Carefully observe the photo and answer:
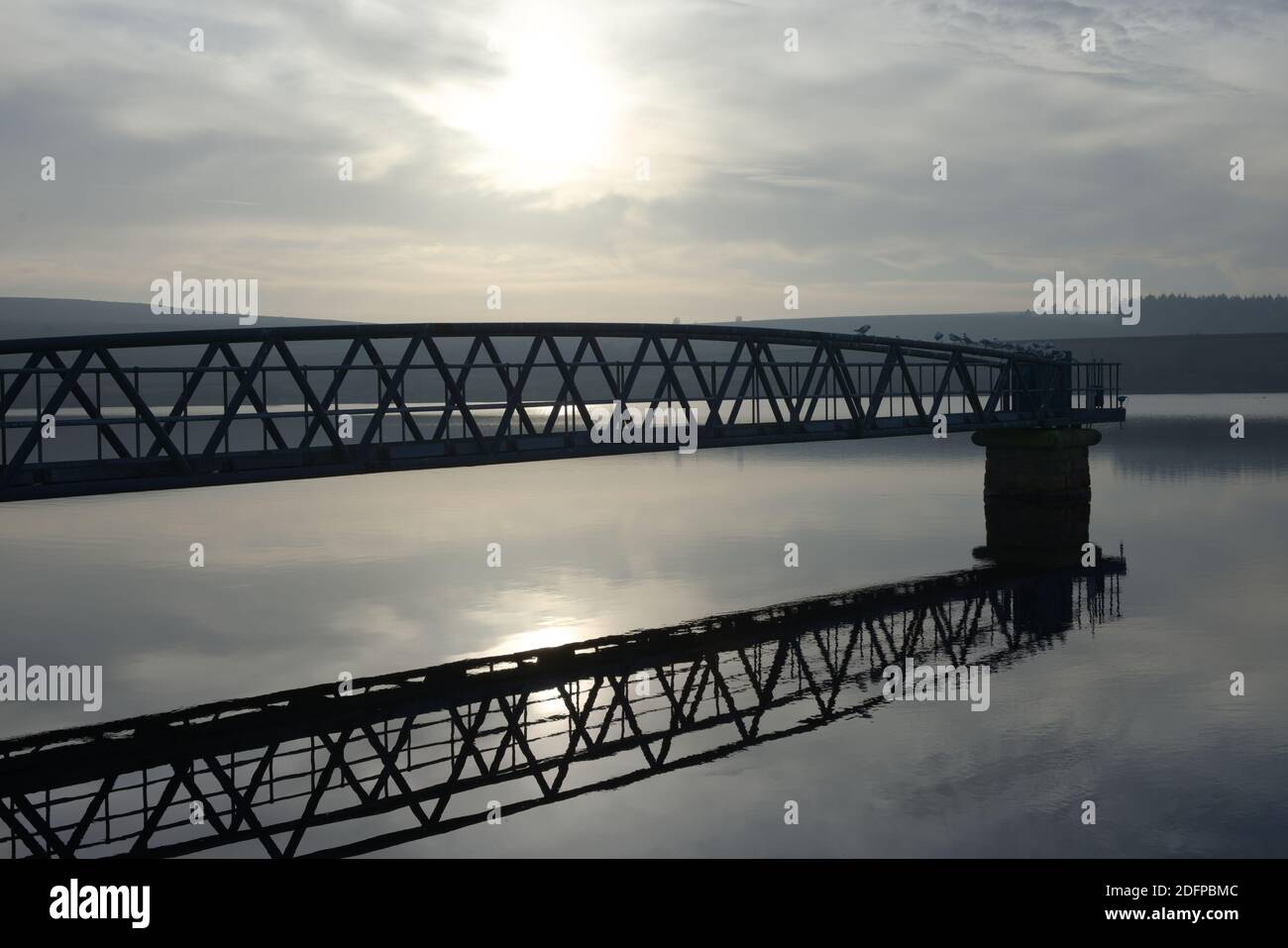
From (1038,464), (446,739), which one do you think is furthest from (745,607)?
(1038,464)

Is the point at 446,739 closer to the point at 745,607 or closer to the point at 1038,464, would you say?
the point at 745,607

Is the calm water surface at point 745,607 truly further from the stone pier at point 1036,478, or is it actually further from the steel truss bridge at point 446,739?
the stone pier at point 1036,478

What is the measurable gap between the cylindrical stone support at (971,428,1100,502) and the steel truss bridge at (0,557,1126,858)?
27.3 m

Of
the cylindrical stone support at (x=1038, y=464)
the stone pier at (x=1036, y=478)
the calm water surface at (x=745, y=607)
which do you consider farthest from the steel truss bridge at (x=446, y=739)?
the cylindrical stone support at (x=1038, y=464)

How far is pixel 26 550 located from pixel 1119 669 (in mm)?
45886

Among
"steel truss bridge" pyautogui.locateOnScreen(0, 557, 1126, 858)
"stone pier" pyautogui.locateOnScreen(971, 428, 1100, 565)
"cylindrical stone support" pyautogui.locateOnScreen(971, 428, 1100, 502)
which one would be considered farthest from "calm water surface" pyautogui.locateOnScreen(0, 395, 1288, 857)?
"cylindrical stone support" pyautogui.locateOnScreen(971, 428, 1100, 502)

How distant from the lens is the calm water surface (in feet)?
60.7

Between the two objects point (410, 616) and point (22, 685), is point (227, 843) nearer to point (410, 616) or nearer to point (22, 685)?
point (22, 685)

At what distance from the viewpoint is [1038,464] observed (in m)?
61.1

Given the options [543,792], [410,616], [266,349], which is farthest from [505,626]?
[543,792]

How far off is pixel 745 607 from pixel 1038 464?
28.7 metres

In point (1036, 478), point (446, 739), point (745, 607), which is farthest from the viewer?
point (1036, 478)

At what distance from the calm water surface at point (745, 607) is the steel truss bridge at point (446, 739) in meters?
1.12

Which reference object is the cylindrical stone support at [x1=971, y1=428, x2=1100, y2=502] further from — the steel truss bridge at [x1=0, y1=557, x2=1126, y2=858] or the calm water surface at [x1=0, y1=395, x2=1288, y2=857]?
the steel truss bridge at [x1=0, y1=557, x2=1126, y2=858]
